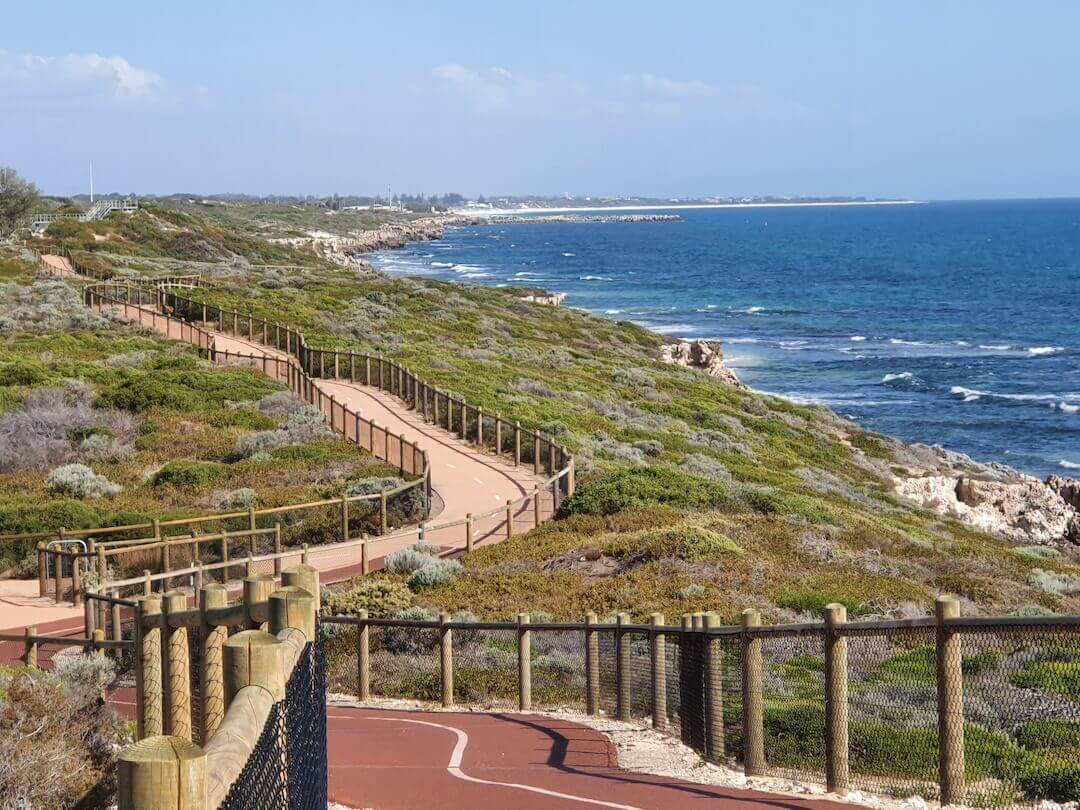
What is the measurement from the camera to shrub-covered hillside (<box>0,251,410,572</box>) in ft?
82.9

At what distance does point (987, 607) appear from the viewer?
17562 mm

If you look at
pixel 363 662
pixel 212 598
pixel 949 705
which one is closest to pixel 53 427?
pixel 363 662

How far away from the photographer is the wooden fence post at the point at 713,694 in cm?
1029

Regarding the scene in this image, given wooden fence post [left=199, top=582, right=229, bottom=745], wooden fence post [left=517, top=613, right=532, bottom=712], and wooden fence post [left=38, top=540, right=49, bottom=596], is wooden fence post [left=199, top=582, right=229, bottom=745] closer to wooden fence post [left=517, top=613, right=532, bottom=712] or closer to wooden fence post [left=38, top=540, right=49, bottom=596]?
wooden fence post [left=517, top=613, right=532, bottom=712]

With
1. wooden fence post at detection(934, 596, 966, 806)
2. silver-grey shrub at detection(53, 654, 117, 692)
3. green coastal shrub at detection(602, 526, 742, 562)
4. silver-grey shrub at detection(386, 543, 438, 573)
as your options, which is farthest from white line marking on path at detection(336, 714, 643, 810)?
silver-grey shrub at detection(386, 543, 438, 573)

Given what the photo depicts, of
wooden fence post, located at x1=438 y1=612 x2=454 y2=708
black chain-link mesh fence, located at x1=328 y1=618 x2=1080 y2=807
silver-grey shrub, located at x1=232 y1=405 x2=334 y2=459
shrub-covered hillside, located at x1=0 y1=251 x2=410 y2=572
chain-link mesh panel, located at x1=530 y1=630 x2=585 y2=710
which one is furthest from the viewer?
silver-grey shrub, located at x1=232 y1=405 x2=334 y2=459

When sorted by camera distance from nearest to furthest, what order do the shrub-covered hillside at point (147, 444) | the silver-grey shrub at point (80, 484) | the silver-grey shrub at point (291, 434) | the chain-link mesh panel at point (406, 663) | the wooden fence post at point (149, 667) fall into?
the wooden fence post at point (149, 667)
the chain-link mesh panel at point (406, 663)
the shrub-covered hillside at point (147, 444)
the silver-grey shrub at point (80, 484)
the silver-grey shrub at point (291, 434)

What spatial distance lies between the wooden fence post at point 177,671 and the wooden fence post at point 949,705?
4463 mm

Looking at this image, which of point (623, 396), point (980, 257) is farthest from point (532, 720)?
point (980, 257)

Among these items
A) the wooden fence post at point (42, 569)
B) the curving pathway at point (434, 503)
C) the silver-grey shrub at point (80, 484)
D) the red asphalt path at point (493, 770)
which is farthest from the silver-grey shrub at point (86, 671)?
the silver-grey shrub at point (80, 484)

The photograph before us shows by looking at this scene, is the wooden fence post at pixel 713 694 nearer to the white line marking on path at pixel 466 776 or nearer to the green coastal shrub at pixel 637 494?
the white line marking on path at pixel 466 776

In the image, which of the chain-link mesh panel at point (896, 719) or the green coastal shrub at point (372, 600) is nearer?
the chain-link mesh panel at point (896, 719)

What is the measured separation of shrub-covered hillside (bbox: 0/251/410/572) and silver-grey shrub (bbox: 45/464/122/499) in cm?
3

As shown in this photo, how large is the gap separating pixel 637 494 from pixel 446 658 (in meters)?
11.4
